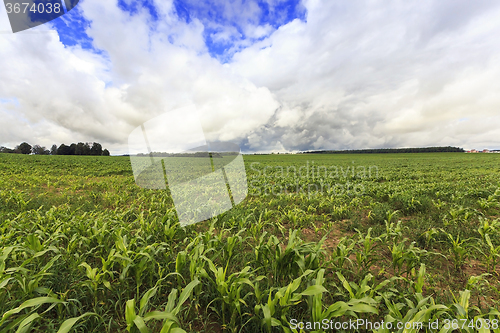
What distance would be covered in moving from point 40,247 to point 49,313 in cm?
102

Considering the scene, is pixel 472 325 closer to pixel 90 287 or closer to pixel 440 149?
pixel 90 287

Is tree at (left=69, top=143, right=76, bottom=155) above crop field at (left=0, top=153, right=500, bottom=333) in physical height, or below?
above

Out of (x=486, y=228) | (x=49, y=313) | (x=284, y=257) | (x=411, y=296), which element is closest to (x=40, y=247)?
(x=49, y=313)

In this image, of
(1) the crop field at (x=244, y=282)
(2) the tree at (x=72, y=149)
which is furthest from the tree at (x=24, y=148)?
(1) the crop field at (x=244, y=282)

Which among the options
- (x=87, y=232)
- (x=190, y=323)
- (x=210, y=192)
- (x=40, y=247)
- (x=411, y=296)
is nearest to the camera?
(x=190, y=323)

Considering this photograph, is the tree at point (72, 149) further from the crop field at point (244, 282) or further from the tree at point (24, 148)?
the crop field at point (244, 282)

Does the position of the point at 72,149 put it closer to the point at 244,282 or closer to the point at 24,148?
the point at 24,148

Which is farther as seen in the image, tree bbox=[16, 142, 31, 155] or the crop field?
tree bbox=[16, 142, 31, 155]

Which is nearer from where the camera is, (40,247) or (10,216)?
→ (40,247)

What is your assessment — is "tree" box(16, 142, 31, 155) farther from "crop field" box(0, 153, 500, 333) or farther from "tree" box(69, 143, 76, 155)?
"crop field" box(0, 153, 500, 333)

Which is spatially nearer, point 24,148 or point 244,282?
point 244,282

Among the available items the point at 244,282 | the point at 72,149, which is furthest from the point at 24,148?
the point at 244,282

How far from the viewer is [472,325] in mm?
1553

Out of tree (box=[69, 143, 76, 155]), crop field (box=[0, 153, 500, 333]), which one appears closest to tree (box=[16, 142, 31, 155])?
tree (box=[69, 143, 76, 155])
